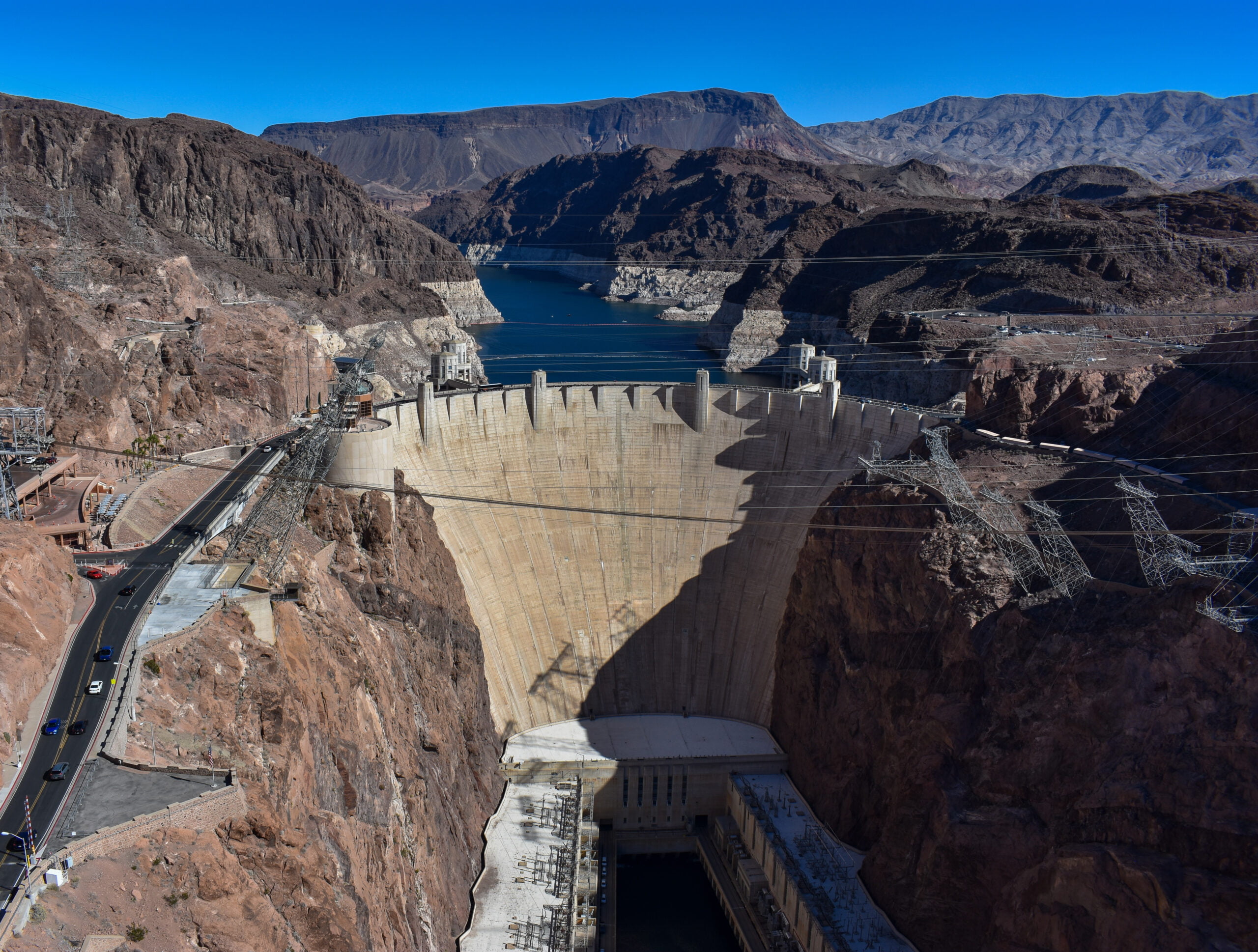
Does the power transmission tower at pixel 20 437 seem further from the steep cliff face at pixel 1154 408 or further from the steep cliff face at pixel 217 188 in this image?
the steep cliff face at pixel 217 188

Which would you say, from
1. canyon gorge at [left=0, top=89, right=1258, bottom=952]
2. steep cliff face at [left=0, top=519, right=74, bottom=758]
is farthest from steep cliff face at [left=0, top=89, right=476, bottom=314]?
steep cliff face at [left=0, top=519, right=74, bottom=758]

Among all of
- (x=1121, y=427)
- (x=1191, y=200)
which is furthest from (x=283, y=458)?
(x=1191, y=200)

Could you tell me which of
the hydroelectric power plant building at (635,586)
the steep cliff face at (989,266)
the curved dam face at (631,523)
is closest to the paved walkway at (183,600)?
the hydroelectric power plant building at (635,586)

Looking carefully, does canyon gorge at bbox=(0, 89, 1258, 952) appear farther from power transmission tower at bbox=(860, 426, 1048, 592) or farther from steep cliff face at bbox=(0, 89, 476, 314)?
steep cliff face at bbox=(0, 89, 476, 314)

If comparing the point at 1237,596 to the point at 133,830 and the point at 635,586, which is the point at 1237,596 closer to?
the point at 635,586

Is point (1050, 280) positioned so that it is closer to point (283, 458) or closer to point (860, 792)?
point (860, 792)
